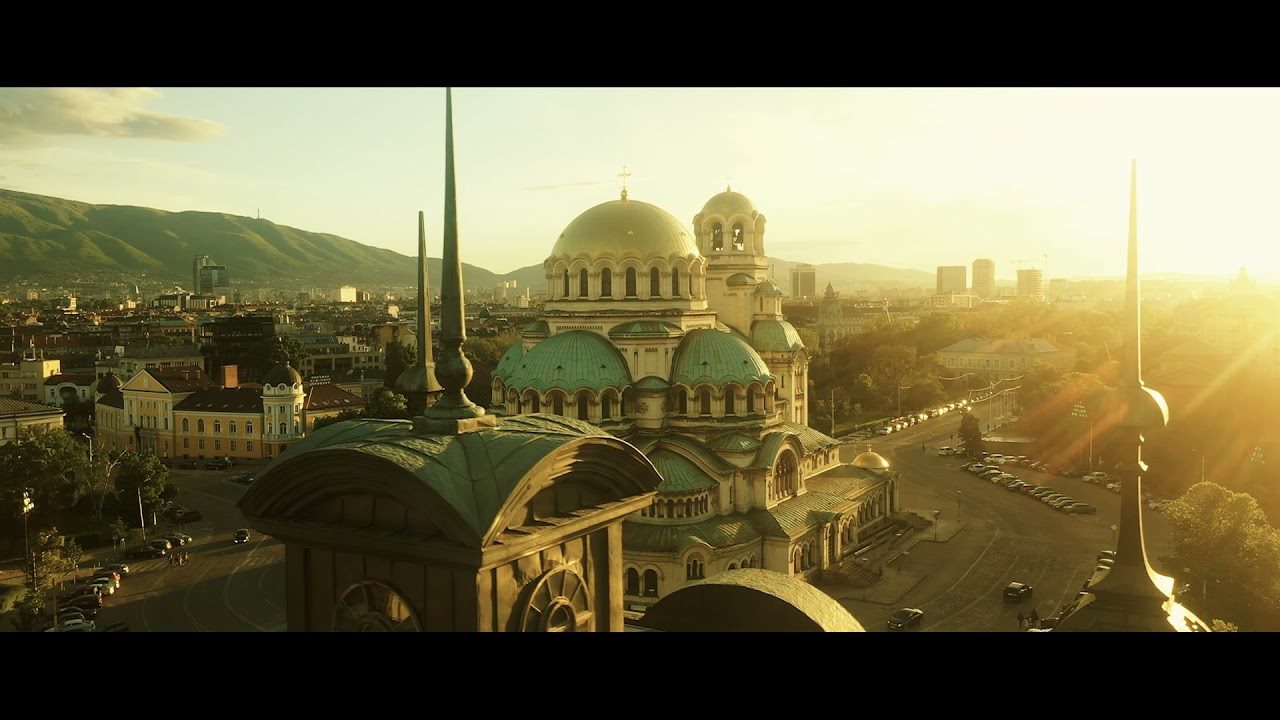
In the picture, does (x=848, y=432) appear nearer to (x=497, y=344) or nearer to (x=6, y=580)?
(x=497, y=344)

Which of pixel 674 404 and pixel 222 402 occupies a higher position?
pixel 674 404

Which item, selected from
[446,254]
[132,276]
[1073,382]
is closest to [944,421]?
[1073,382]

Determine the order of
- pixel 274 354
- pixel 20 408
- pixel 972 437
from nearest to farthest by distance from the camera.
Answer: pixel 20 408 < pixel 972 437 < pixel 274 354

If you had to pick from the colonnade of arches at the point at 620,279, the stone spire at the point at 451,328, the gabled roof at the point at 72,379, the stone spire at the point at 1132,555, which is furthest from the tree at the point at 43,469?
the stone spire at the point at 1132,555

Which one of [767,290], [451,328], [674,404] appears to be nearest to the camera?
[451,328]

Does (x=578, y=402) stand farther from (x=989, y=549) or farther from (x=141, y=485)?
(x=141, y=485)

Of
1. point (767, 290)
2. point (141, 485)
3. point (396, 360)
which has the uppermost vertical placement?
point (767, 290)

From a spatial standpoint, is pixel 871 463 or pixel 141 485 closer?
pixel 141 485

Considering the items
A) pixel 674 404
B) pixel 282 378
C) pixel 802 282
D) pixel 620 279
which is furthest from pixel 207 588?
pixel 802 282

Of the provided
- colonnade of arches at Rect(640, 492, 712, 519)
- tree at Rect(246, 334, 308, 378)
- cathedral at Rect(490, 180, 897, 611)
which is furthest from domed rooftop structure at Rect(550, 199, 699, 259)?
tree at Rect(246, 334, 308, 378)
